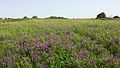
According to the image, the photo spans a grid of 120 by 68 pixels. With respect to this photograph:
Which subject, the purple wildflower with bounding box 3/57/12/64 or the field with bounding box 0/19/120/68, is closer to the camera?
the field with bounding box 0/19/120/68

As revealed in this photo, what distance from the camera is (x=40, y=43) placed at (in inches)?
368

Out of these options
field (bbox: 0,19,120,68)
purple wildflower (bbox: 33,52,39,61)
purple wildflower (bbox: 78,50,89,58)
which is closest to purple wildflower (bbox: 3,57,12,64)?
field (bbox: 0,19,120,68)

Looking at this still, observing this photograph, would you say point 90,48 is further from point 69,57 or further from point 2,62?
point 2,62

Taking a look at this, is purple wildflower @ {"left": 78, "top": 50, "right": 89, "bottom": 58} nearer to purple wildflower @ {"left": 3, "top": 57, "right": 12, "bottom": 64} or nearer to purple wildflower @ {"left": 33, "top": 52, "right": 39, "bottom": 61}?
purple wildflower @ {"left": 33, "top": 52, "right": 39, "bottom": 61}

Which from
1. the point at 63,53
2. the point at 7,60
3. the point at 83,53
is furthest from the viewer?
the point at 63,53

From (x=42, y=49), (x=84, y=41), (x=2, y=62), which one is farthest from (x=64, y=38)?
(x=2, y=62)

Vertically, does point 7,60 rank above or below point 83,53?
below

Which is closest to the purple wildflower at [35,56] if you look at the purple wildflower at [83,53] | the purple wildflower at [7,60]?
the purple wildflower at [7,60]

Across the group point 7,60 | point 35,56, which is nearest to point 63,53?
point 35,56

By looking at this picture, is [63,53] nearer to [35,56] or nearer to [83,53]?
[83,53]

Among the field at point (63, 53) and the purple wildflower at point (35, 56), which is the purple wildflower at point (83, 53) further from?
the purple wildflower at point (35, 56)

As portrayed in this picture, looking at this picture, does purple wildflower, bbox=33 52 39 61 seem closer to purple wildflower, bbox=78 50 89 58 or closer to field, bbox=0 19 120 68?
field, bbox=0 19 120 68

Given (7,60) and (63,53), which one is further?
(63,53)

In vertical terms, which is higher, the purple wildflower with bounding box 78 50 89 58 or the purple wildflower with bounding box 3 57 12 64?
the purple wildflower with bounding box 78 50 89 58
